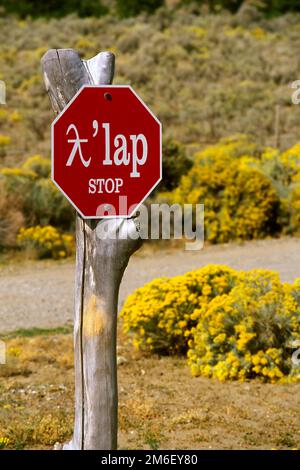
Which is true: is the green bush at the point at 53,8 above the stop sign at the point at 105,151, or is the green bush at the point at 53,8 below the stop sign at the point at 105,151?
above

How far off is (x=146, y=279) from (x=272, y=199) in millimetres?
3458

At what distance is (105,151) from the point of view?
3562 mm

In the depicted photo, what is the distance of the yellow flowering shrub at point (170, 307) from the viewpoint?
23.8ft

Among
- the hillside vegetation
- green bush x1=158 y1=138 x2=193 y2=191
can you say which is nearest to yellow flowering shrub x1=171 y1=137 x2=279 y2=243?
the hillside vegetation

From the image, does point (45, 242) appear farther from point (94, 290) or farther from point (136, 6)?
point (136, 6)

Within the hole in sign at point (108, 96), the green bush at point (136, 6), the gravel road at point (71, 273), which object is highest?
the green bush at point (136, 6)

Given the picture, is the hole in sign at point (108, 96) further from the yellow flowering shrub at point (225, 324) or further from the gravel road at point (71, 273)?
the gravel road at point (71, 273)

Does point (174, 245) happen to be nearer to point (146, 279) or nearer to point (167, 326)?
point (146, 279)

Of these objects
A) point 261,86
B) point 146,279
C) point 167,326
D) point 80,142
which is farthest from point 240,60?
point 80,142

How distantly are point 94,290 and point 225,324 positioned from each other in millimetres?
3270

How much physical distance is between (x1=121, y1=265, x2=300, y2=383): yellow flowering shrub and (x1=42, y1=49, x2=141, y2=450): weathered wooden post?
2933 mm

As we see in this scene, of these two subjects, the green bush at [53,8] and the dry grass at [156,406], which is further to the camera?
the green bush at [53,8]

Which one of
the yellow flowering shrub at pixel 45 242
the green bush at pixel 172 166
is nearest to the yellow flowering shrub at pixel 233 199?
the green bush at pixel 172 166

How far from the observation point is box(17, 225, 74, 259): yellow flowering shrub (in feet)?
39.3
